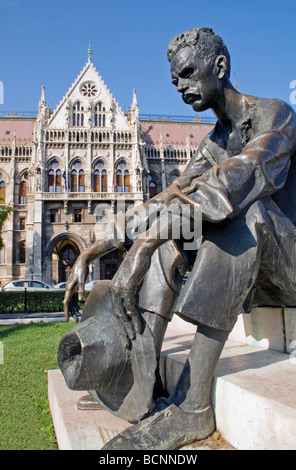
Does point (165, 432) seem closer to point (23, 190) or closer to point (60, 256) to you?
point (60, 256)

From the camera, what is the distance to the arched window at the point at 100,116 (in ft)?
106

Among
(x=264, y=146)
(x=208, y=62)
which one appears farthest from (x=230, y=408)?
(x=208, y=62)

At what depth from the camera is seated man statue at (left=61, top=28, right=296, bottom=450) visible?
54.8 inches

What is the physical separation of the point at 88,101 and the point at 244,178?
33.5 m

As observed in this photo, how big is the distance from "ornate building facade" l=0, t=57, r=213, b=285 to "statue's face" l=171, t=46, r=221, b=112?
1051 inches

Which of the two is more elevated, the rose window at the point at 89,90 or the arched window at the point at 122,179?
the rose window at the point at 89,90

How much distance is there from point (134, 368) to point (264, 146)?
1.15 meters

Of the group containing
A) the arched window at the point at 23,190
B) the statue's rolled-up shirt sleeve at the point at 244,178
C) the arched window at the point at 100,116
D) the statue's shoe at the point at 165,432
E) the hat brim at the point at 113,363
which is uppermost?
the arched window at the point at 100,116

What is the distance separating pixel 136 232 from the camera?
2000 mm

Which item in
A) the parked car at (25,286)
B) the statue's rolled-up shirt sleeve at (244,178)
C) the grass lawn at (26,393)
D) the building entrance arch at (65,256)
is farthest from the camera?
the building entrance arch at (65,256)

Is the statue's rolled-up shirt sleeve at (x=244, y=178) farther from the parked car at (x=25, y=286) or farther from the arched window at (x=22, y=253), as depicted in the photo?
the arched window at (x=22, y=253)

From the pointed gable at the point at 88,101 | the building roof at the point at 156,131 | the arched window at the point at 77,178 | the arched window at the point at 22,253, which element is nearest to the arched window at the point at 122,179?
the arched window at the point at 77,178

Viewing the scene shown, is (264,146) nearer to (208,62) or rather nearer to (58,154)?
(208,62)

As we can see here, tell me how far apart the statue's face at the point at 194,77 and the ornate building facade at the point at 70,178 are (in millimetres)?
26687
